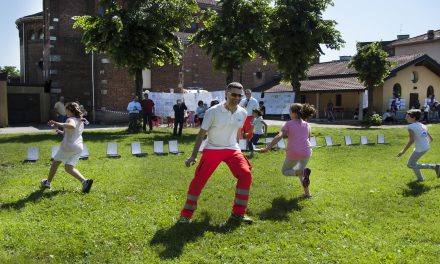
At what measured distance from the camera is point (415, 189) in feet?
27.1

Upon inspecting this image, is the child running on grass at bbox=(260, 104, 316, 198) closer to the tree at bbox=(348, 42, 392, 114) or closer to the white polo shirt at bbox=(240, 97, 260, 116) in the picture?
the white polo shirt at bbox=(240, 97, 260, 116)

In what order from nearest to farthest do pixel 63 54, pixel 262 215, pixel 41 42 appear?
pixel 262 215
pixel 63 54
pixel 41 42

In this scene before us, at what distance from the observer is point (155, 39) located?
68.1ft

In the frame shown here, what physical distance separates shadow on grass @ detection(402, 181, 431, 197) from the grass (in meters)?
0.04

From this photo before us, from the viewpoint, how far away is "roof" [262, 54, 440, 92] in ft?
116

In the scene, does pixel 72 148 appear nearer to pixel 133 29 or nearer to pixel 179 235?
pixel 179 235

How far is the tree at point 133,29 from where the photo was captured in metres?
19.8

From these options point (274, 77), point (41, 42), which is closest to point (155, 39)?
point (41, 42)

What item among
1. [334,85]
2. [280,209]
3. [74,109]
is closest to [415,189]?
[280,209]

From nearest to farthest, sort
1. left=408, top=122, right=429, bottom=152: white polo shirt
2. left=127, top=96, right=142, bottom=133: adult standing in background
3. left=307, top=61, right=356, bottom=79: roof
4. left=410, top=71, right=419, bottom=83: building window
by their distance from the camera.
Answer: left=408, top=122, right=429, bottom=152: white polo shirt < left=127, top=96, right=142, bottom=133: adult standing in background < left=410, top=71, right=419, bottom=83: building window < left=307, top=61, right=356, bottom=79: roof

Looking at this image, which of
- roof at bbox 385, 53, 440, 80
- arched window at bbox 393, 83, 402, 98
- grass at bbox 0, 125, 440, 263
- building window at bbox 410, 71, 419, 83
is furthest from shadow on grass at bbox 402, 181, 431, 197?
building window at bbox 410, 71, 419, 83

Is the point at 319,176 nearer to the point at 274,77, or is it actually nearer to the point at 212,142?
the point at 212,142

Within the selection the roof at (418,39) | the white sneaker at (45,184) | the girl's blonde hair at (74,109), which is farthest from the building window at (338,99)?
the white sneaker at (45,184)

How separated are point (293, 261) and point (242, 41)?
1623 centimetres
